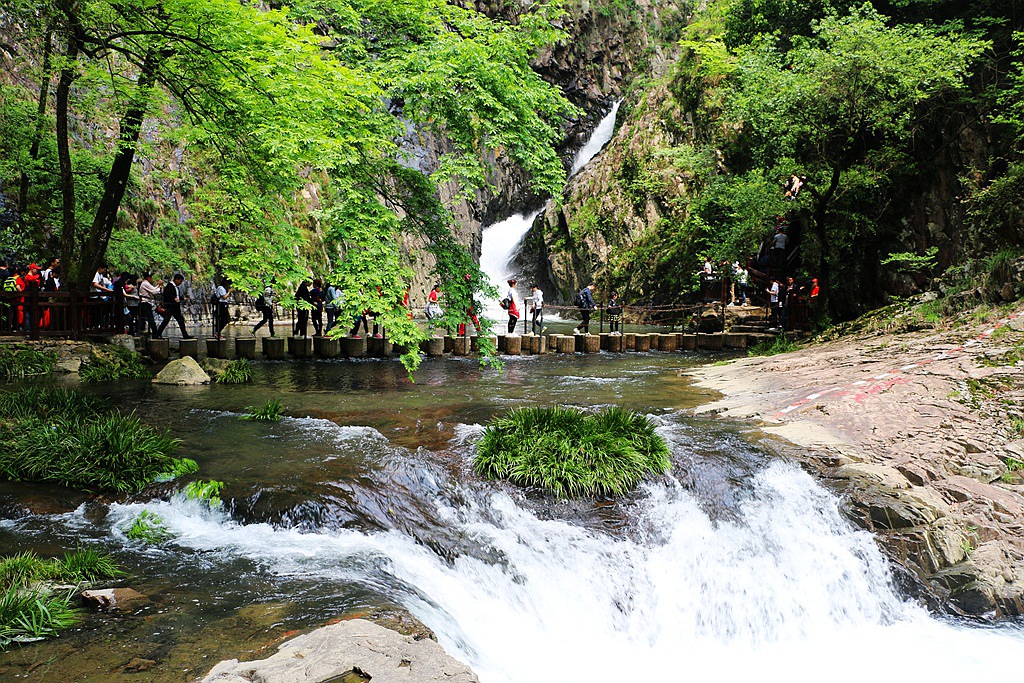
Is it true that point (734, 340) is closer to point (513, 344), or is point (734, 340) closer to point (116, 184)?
point (513, 344)

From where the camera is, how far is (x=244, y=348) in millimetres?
17703

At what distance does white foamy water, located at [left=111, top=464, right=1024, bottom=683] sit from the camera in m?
6.03

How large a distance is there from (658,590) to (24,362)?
13.7 meters

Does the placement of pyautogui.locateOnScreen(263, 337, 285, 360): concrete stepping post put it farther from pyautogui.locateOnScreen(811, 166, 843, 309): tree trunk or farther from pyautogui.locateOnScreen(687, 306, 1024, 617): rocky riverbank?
pyautogui.locateOnScreen(811, 166, 843, 309): tree trunk

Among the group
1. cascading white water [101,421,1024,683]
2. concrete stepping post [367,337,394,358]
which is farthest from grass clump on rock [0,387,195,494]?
concrete stepping post [367,337,394,358]

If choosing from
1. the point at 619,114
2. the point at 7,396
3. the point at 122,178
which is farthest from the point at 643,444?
the point at 619,114

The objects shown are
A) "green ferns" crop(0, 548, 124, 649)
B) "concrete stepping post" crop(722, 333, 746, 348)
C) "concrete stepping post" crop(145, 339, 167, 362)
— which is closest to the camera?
"green ferns" crop(0, 548, 124, 649)

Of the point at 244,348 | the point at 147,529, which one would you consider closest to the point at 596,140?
the point at 244,348

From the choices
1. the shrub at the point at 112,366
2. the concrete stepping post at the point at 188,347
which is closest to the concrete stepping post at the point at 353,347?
the concrete stepping post at the point at 188,347

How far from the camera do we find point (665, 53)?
46.8 meters

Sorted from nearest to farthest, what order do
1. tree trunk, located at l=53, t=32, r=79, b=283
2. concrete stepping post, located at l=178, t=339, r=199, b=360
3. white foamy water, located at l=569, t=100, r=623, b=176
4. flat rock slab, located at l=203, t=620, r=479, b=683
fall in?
flat rock slab, located at l=203, t=620, r=479, b=683 < tree trunk, located at l=53, t=32, r=79, b=283 < concrete stepping post, located at l=178, t=339, r=199, b=360 < white foamy water, located at l=569, t=100, r=623, b=176

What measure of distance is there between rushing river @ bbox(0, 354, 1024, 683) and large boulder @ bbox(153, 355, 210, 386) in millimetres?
4884

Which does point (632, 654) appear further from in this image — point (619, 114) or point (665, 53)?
point (665, 53)

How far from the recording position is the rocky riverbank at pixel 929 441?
7.44 meters
